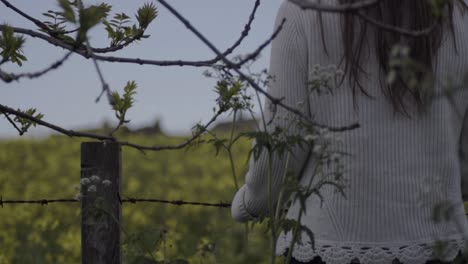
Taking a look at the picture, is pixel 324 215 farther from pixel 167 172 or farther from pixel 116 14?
pixel 167 172

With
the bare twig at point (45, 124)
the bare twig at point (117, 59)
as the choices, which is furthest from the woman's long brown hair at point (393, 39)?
the bare twig at point (45, 124)

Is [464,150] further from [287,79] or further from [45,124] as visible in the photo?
[45,124]

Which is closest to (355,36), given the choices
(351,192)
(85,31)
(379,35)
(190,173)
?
(379,35)

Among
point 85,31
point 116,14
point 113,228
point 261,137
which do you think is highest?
point 116,14

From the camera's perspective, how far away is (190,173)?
10.1 m

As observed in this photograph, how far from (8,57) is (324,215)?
83 centimetres

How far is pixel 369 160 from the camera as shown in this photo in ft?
7.02

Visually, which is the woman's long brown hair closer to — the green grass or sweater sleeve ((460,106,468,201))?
sweater sleeve ((460,106,468,201))

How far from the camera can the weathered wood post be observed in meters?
2.56

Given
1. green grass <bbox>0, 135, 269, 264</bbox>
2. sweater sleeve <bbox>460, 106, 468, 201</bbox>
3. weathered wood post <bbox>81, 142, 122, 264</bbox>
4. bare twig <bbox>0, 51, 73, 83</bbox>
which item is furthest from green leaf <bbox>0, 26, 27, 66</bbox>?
green grass <bbox>0, 135, 269, 264</bbox>

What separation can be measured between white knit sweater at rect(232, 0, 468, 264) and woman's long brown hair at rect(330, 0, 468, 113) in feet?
0.08

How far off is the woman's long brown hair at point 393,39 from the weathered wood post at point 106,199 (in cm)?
82

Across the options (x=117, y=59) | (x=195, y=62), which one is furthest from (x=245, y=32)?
(x=117, y=59)

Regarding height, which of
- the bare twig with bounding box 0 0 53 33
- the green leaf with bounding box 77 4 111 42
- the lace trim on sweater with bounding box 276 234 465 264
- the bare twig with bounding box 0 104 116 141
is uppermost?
the bare twig with bounding box 0 0 53 33
